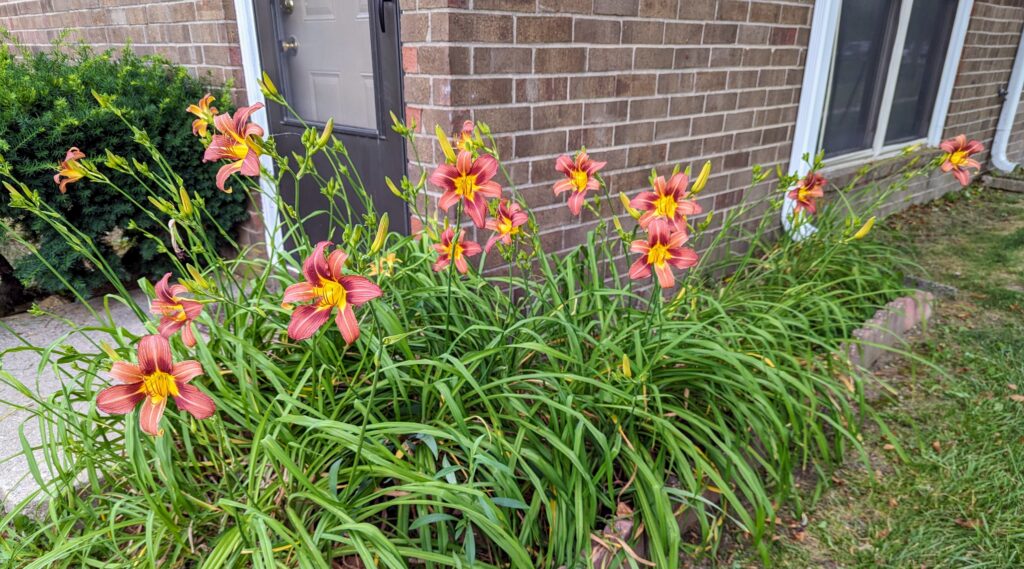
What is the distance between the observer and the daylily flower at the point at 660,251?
1453mm

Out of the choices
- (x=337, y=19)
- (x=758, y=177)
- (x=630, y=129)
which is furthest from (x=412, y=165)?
(x=758, y=177)

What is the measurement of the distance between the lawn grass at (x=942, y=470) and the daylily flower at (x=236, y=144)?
1550mm

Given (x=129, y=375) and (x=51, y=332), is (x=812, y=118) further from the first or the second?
(x=51, y=332)

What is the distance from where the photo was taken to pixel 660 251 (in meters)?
1.46

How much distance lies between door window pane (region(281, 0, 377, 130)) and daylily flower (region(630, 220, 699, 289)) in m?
1.55

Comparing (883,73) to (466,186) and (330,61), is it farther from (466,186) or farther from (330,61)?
(466,186)

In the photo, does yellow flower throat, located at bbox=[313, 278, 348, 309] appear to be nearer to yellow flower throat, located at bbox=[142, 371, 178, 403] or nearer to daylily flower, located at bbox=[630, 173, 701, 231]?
yellow flower throat, located at bbox=[142, 371, 178, 403]

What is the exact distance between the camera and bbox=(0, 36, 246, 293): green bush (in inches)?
103

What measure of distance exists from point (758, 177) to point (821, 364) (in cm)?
66

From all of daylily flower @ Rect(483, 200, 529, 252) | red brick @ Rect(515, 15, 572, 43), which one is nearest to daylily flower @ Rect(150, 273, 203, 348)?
daylily flower @ Rect(483, 200, 529, 252)

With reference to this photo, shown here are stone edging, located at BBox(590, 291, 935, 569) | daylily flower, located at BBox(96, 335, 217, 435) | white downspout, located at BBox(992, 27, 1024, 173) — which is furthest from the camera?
white downspout, located at BBox(992, 27, 1024, 173)

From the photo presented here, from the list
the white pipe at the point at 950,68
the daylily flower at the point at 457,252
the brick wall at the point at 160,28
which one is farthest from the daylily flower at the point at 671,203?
the white pipe at the point at 950,68

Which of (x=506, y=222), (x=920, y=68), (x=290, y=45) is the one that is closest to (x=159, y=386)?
(x=506, y=222)

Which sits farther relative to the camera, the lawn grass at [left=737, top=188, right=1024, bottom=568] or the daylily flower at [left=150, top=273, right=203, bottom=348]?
the lawn grass at [left=737, top=188, right=1024, bottom=568]
